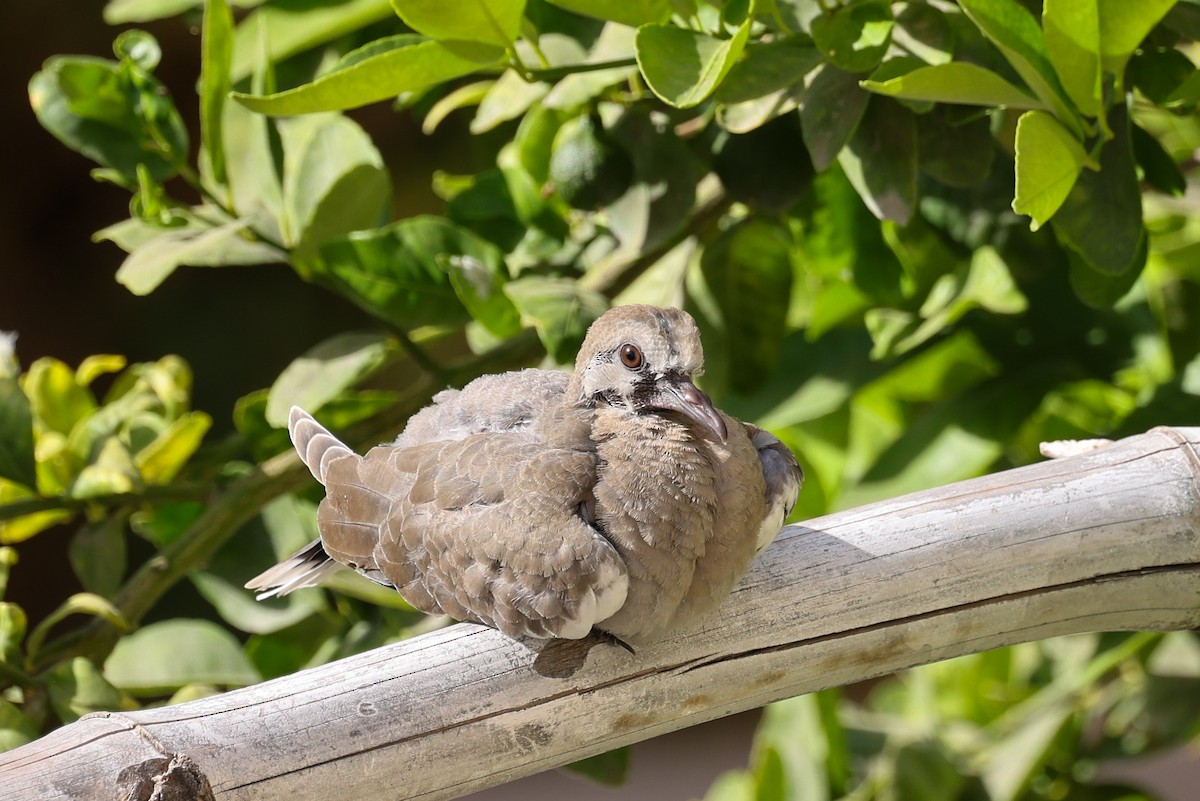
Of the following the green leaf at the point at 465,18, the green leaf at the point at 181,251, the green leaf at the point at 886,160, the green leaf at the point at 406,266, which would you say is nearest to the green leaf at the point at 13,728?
the green leaf at the point at 181,251

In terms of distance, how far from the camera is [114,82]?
63.3 inches

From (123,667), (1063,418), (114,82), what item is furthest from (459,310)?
(1063,418)

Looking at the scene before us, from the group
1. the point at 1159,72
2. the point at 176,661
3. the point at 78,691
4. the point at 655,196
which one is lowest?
the point at 176,661

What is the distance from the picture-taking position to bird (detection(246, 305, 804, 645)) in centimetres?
118

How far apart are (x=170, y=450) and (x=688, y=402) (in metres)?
0.79

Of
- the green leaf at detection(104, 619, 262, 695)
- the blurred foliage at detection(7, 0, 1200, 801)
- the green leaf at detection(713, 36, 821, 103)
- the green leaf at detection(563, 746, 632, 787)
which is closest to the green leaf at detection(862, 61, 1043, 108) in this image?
the blurred foliage at detection(7, 0, 1200, 801)

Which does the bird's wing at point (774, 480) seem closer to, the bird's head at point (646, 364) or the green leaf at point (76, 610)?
the bird's head at point (646, 364)

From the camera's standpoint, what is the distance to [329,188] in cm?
159

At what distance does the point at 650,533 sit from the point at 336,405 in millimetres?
662

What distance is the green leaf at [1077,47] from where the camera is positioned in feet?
3.89

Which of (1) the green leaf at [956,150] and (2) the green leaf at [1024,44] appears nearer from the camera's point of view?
(2) the green leaf at [1024,44]

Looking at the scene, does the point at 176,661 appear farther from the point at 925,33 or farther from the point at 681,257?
the point at 925,33

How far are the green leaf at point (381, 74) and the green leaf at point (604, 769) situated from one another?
0.88 meters

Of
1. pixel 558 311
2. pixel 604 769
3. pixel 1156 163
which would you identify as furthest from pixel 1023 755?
pixel 558 311
